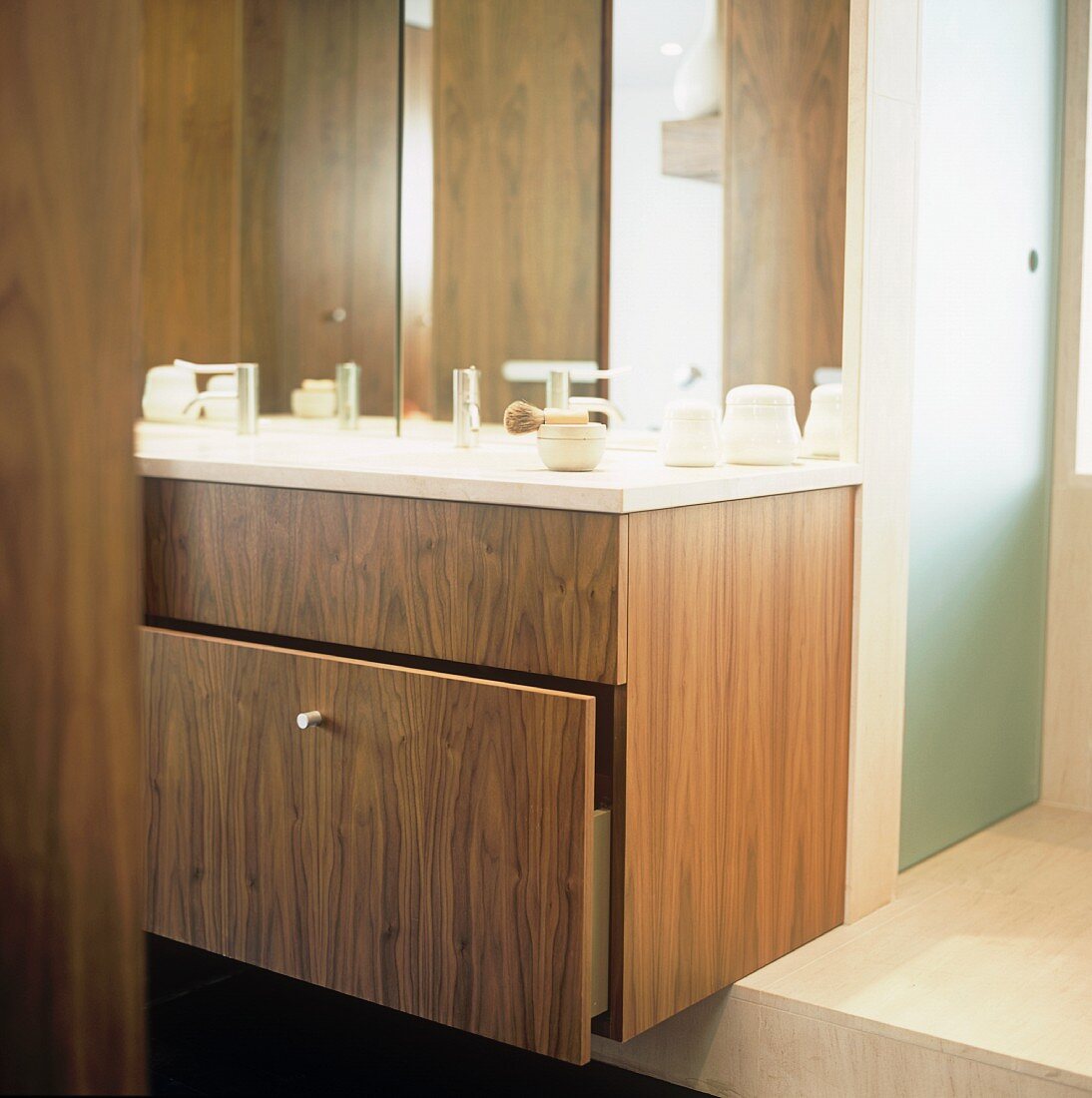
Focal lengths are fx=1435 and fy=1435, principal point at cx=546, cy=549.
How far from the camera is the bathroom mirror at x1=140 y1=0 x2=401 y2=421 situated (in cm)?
254

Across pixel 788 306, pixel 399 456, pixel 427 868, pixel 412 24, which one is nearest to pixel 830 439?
pixel 788 306

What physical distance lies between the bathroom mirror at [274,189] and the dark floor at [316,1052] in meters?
1.00

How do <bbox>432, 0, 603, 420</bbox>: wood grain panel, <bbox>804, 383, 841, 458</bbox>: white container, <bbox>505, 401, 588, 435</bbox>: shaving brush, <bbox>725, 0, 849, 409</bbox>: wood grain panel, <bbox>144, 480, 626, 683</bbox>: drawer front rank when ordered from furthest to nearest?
<bbox>432, 0, 603, 420</bbox>: wood grain panel, <bbox>725, 0, 849, 409</bbox>: wood grain panel, <bbox>804, 383, 841, 458</bbox>: white container, <bbox>505, 401, 588, 435</bbox>: shaving brush, <bbox>144, 480, 626, 683</bbox>: drawer front

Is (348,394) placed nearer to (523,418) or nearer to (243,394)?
(243,394)

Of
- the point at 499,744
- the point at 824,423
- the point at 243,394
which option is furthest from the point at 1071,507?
the point at 243,394

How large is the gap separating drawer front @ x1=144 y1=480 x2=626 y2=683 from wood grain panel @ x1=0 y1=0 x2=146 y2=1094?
0.91 metres

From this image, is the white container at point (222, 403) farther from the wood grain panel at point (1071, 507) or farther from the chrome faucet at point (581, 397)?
the wood grain panel at point (1071, 507)

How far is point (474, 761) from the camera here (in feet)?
5.12

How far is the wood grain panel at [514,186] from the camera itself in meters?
2.29

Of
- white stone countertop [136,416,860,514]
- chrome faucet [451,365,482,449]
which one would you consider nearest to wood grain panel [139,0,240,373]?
white stone countertop [136,416,860,514]

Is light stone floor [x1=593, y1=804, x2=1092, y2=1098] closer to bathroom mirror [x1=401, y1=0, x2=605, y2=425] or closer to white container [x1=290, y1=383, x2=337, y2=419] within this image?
bathroom mirror [x1=401, y1=0, x2=605, y2=425]

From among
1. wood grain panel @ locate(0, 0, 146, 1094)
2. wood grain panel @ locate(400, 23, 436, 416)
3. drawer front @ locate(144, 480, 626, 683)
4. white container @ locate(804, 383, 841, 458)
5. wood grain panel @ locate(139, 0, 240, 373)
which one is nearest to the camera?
wood grain panel @ locate(0, 0, 146, 1094)

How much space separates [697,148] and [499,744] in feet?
3.45

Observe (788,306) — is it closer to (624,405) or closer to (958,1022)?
(624,405)
